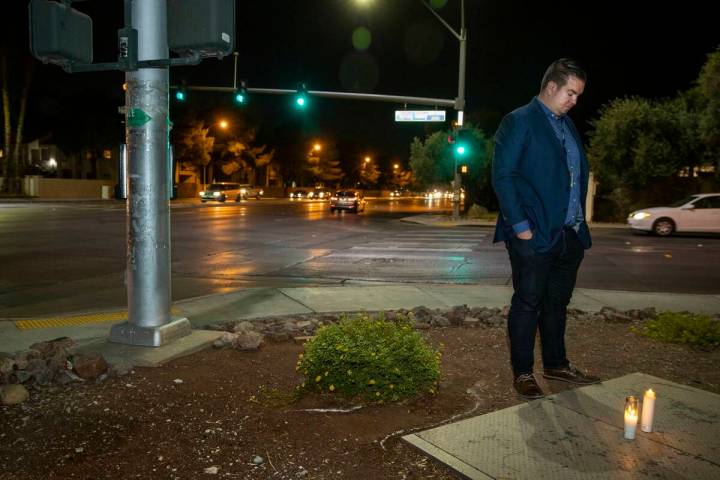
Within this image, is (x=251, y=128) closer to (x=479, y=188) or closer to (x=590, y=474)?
(x=479, y=188)

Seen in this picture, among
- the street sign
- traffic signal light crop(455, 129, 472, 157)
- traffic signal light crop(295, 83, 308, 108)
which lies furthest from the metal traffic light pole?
the street sign

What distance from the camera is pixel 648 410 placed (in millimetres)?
3379

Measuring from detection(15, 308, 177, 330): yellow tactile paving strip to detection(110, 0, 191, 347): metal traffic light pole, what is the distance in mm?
1546

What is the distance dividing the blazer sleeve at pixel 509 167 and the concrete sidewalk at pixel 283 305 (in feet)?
9.25

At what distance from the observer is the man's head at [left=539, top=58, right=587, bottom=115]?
3982 mm

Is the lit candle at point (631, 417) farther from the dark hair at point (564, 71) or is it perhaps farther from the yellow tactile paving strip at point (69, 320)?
the yellow tactile paving strip at point (69, 320)

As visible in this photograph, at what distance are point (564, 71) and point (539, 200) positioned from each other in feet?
2.80

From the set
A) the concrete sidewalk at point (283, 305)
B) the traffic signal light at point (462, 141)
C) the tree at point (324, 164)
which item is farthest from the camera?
the tree at point (324, 164)

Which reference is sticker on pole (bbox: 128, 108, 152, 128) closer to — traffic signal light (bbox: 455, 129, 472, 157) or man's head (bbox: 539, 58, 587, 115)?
man's head (bbox: 539, 58, 587, 115)

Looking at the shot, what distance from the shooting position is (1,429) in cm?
356

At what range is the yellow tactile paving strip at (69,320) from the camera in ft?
20.9

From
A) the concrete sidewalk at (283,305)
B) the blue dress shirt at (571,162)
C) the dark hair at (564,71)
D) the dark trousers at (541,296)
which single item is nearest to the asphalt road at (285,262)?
the concrete sidewalk at (283,305)

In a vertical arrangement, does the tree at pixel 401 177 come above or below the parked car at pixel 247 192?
above

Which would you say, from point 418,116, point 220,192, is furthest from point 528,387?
point 220,192
